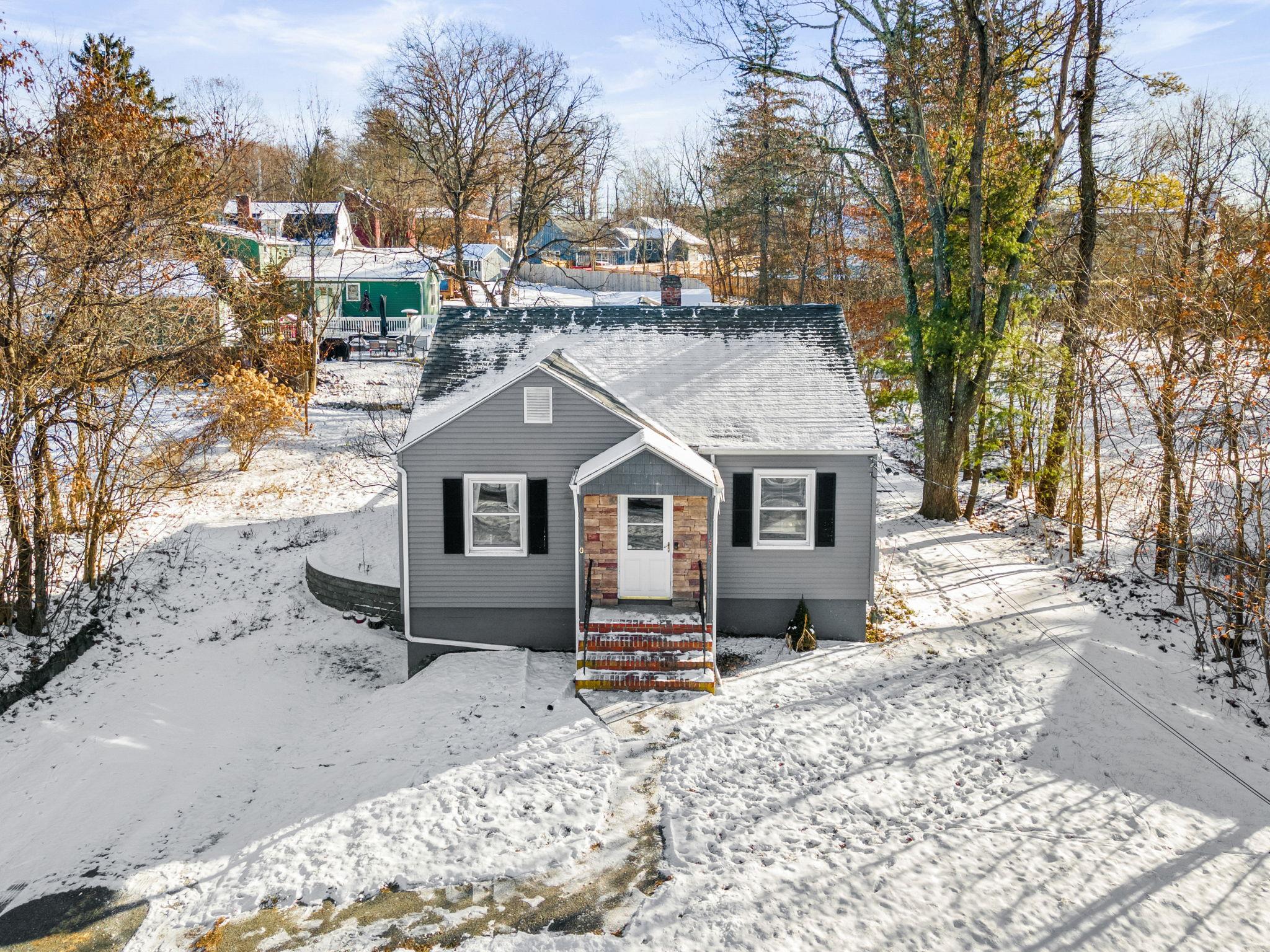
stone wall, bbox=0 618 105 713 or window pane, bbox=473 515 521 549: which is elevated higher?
window pane, bbox=473 515 521 549

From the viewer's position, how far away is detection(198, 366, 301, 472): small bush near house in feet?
72.7

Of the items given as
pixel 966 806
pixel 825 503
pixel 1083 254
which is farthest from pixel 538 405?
pixel 1083 254

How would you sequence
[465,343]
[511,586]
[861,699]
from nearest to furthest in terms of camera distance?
[861,699] < [511,586] < [465,343]

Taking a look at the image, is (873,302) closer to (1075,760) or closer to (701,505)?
(701,505)

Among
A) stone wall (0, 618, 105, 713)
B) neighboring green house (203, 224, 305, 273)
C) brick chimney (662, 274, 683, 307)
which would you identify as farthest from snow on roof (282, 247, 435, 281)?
stone wall (0, 618, 105, 713)

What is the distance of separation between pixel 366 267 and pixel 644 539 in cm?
3241

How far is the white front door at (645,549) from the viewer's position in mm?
13844

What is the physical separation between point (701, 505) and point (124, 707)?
9.57 meters

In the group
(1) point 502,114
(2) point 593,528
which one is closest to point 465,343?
(2) point 593,528

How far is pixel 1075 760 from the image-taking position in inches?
427

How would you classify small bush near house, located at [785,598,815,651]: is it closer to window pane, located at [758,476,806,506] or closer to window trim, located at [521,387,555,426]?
window pane, located at [758,476,806,506]

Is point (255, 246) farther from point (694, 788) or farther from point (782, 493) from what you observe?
point (694, 788)

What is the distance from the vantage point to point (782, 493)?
14242mm

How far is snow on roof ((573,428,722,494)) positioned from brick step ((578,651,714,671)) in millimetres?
2571
